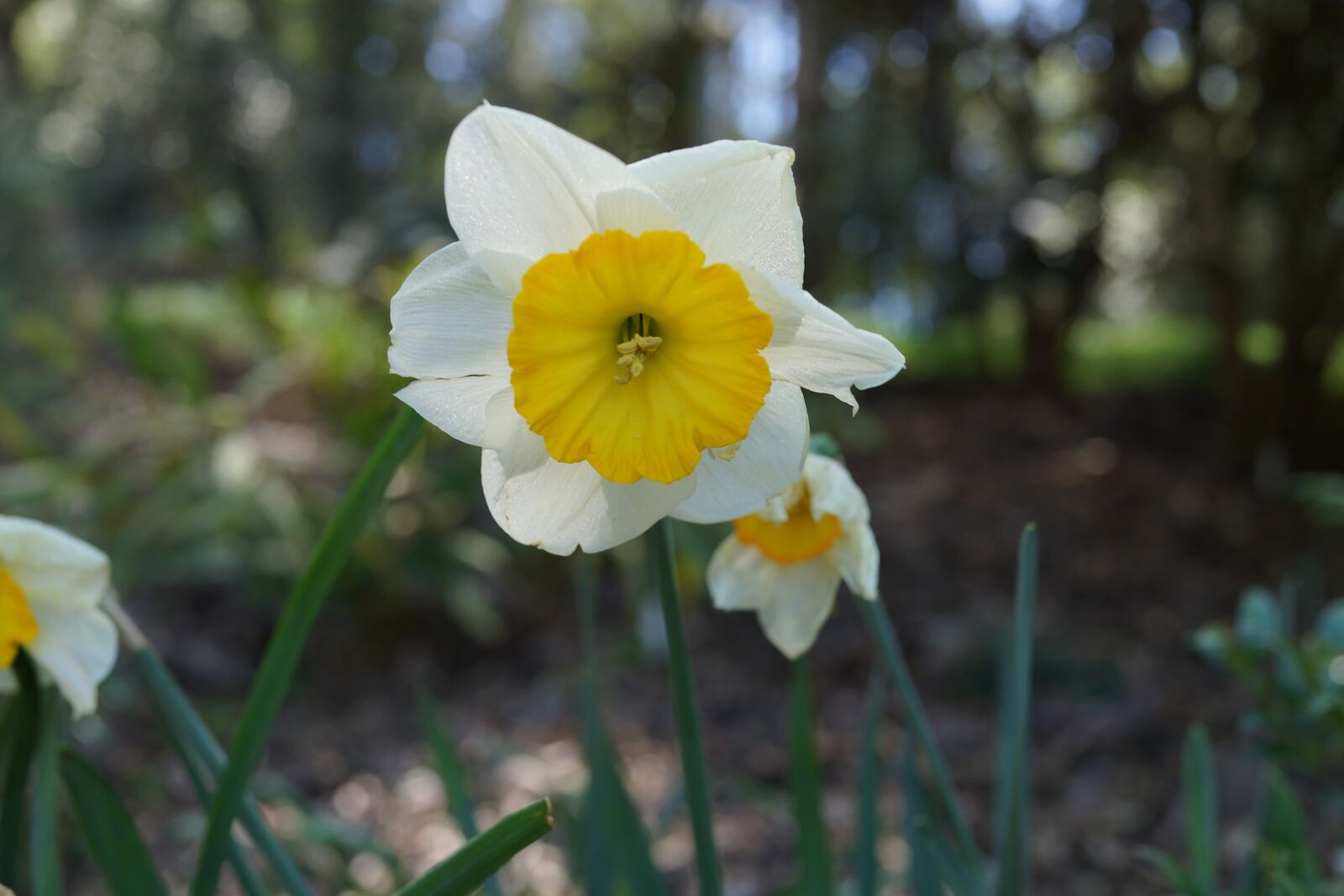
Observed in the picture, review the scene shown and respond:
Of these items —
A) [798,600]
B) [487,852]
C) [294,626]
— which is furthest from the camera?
[798,600]

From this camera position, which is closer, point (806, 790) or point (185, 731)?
point (185, 731)

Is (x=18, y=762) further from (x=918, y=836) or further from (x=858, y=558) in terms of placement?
(x=918, y=836)

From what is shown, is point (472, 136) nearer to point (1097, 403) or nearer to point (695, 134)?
point (1097, 403)

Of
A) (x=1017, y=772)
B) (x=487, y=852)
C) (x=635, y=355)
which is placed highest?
(x=635, y=355)

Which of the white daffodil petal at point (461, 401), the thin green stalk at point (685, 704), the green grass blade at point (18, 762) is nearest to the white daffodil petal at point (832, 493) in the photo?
the thin green stalk at point (685, 704)

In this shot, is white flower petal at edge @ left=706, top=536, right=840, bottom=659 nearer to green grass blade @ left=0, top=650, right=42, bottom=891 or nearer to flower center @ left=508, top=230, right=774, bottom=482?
flower center @ left=508, top=230, right=774, bottom=482

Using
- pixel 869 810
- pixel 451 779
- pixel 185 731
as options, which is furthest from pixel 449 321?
pixel 869 810

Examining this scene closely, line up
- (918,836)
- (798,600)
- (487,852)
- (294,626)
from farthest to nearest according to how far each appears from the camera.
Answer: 1. (918,836)
2. (798,600)
3. (294,626)
4. (487,852)
